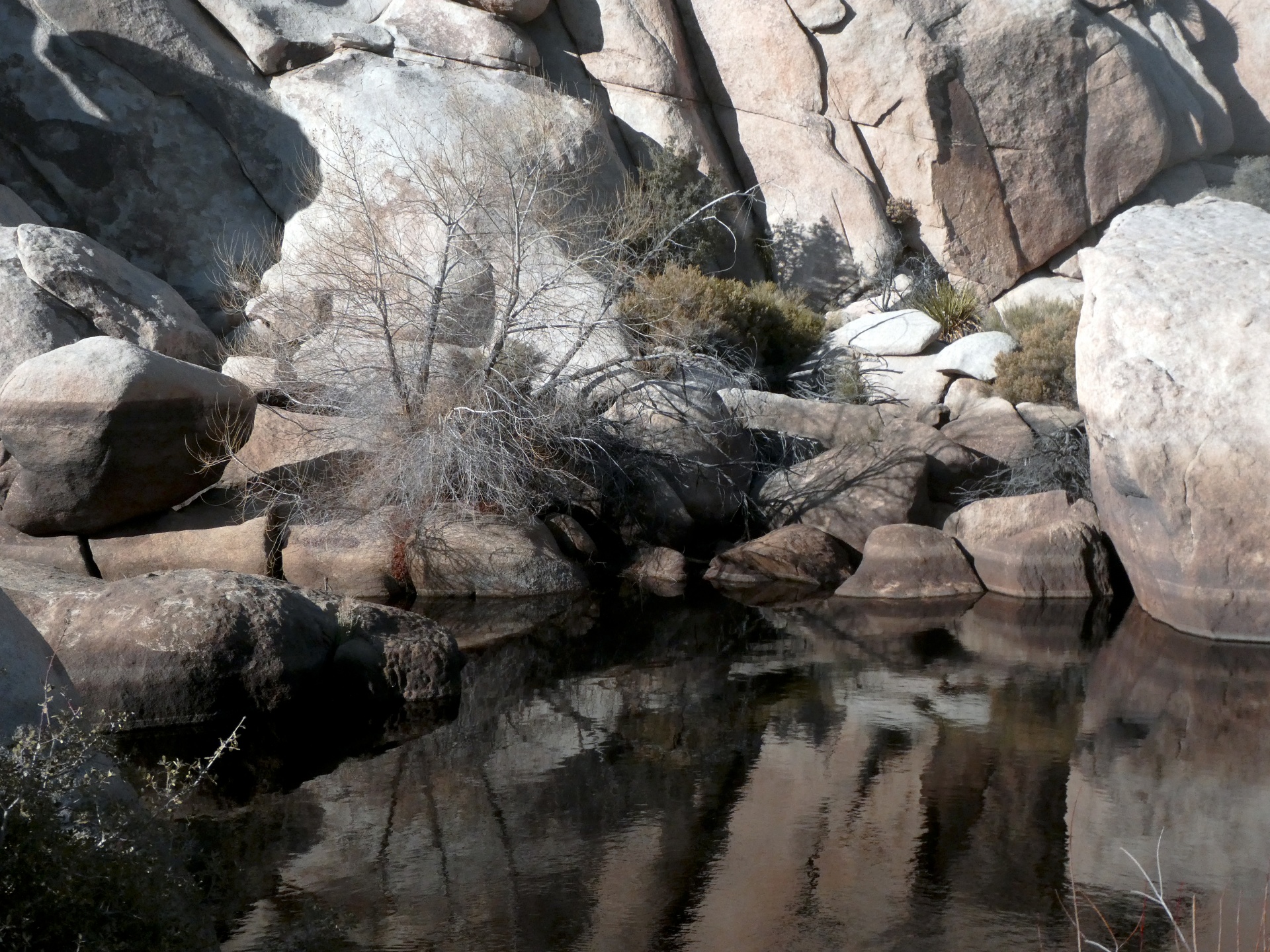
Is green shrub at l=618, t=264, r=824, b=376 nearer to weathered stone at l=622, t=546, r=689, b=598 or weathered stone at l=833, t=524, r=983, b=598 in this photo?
weathered stone at l=622, t=546, r=689, b=598

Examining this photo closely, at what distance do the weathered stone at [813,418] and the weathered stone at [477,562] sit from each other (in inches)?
134

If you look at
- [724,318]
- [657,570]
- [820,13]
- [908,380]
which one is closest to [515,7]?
[820,13]

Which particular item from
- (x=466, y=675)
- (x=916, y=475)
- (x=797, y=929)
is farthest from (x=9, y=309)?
(x=797, y=929)

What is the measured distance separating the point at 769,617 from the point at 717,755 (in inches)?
153

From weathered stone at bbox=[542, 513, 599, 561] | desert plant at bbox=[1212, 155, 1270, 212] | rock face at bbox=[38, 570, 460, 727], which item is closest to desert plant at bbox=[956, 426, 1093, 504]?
weathered stone at bbox=[542, 513, 599, 561]

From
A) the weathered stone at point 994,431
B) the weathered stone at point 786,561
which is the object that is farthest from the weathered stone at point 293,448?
the weathered stone at point 994,431

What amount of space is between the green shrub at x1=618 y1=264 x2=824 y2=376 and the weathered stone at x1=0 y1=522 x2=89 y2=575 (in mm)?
5348

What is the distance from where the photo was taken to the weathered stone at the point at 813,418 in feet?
46.6

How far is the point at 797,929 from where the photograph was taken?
4973mm

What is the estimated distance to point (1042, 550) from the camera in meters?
11.4

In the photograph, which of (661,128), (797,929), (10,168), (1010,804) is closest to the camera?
(797,929)

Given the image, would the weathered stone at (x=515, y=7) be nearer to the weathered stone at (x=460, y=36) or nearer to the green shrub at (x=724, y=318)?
the weathered stone at (x=460, y=36)

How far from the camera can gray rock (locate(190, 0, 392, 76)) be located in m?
18.6

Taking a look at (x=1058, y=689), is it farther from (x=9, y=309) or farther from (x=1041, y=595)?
(x=9, y=309)
